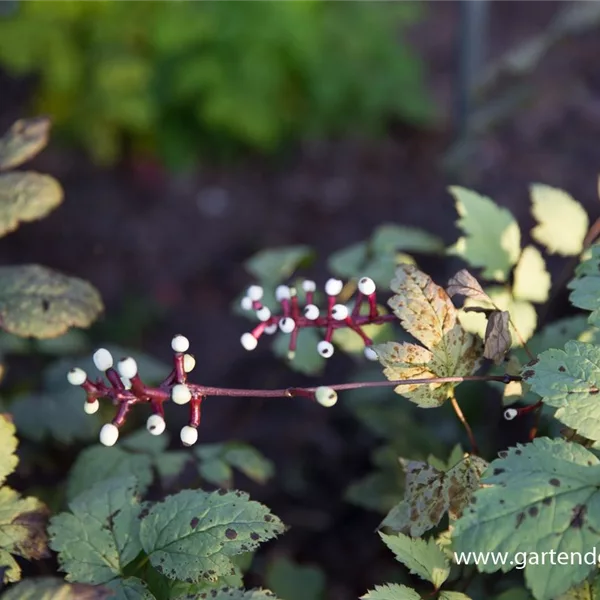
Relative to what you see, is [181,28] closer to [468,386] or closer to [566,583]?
[468,386]

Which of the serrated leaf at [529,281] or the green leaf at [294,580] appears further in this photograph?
the green leaf at [294,580]

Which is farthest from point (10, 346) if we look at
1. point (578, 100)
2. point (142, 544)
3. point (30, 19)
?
point (578, 100)

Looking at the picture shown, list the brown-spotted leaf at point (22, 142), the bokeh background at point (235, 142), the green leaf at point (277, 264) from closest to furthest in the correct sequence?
the brown-spotted leaf at point (22, 142)
the green leaf at point (277, 264)
the bokeh background at point (235, 142)

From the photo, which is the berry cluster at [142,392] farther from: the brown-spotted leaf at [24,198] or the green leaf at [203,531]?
the brown-spotted leaf at [24,198]

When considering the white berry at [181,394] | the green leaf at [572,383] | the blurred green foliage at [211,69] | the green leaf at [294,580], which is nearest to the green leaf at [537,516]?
the green leaf at [572,383]

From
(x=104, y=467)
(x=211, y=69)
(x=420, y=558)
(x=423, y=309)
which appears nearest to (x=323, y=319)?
(x=423, y=309)

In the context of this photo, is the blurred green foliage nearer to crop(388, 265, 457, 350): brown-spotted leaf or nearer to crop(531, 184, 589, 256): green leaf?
crop(531, 184, 589, 256): green leaf
